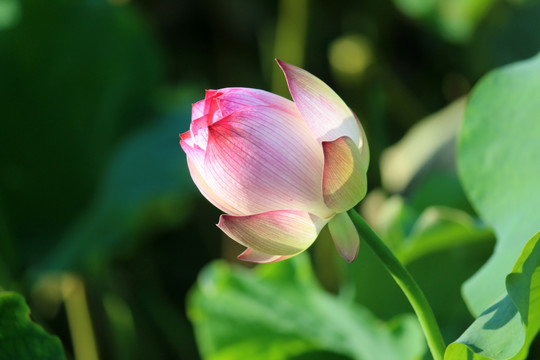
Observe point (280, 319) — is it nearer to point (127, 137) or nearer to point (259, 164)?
point (259, 164)

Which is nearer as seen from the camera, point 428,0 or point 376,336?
point 376,336

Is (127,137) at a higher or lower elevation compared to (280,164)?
lower

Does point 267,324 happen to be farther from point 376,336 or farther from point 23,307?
point 23,307

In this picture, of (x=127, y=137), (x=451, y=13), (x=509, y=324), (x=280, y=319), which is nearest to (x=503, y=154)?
(x=509, y=324)

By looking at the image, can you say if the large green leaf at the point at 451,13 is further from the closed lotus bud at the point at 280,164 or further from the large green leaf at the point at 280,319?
the closed lotus bud at the point at 280,164

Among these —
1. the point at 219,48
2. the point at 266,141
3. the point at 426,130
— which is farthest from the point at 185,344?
the point at 266,141

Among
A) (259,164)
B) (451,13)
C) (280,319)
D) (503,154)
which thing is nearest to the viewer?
(259,164)
